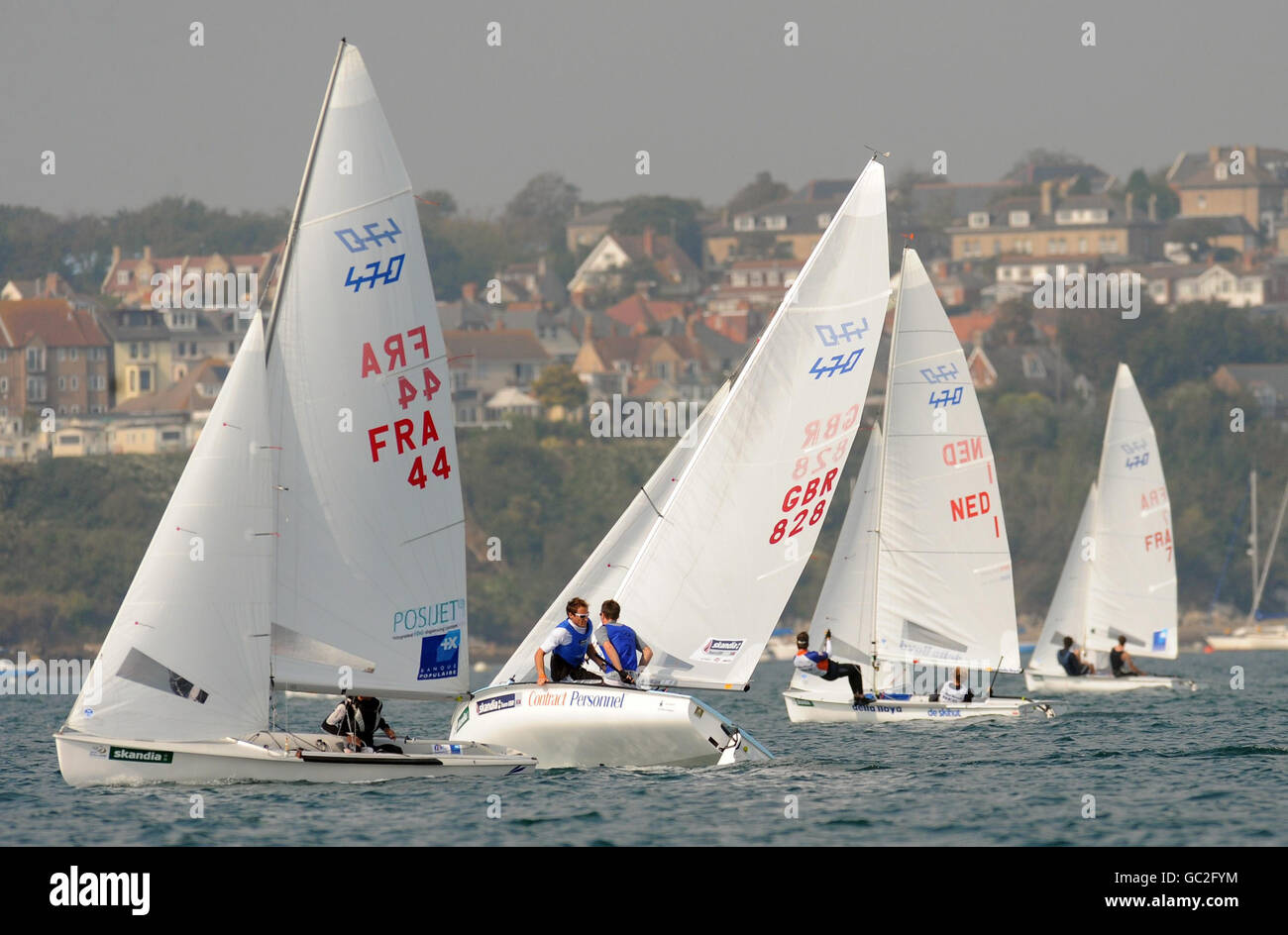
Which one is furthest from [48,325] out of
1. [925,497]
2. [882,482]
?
[925,497]

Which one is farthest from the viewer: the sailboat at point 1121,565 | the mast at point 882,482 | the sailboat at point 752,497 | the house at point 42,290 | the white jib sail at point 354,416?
the house at point 42,290

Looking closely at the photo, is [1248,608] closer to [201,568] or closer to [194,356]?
[194,356]

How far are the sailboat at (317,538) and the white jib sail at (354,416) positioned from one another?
0.02 m

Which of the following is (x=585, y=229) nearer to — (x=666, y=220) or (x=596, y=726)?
(x=666, y=220)

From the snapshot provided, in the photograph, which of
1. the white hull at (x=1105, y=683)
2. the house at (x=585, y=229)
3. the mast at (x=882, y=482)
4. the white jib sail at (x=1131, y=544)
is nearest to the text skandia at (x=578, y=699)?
the mast at (x=882, y=482)

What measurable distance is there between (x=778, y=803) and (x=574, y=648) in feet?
8.50

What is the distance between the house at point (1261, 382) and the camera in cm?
12731

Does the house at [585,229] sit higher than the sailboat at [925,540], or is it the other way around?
the house at [585,229]

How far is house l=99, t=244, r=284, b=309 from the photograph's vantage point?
13438 cm

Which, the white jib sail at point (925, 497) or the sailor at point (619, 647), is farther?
the white jib sail at point (925, 497)

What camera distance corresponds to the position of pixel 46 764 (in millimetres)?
23469
